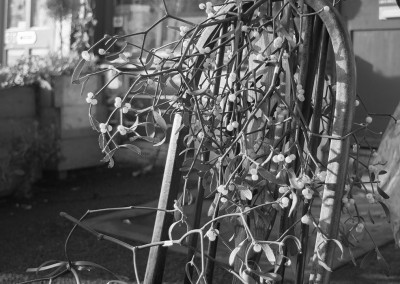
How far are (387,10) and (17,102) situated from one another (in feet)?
11.3

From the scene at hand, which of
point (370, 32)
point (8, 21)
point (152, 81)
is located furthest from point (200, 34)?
point (8, 21)

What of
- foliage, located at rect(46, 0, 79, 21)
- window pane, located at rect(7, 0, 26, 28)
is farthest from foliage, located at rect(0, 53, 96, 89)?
window pane, located at rect(7, 0, 26, 28)

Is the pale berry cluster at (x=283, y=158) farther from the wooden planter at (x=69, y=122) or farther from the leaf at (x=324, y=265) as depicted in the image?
the wooden planter at (x=69, y=122)

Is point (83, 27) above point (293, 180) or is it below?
above

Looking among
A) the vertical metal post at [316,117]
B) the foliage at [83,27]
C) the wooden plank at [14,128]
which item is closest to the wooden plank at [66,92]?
the wooden plank at [14,128]

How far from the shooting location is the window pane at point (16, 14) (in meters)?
8.59

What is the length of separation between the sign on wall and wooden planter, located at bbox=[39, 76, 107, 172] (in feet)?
9.78

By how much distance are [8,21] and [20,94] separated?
2853 millimetres

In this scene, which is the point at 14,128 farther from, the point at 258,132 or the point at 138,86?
the point at 258,132

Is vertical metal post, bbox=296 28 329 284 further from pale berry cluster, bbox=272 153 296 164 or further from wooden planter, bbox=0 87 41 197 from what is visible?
wooden planter, bbox=0 87 41 197

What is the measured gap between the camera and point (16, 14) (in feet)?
28.6

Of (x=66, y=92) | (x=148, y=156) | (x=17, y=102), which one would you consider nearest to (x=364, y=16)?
(x=148, y=156)

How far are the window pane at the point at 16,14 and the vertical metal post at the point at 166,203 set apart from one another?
7.20m

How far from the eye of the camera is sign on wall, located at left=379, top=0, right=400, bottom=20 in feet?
19.0
